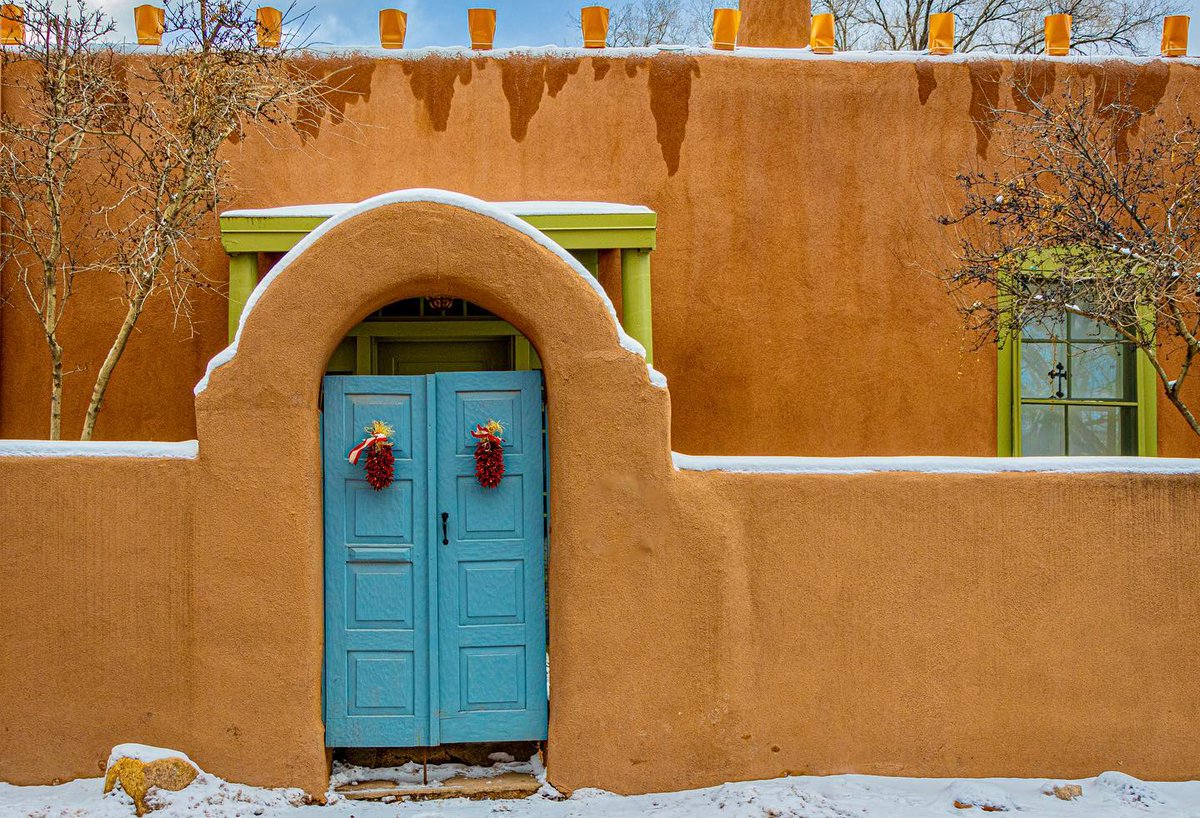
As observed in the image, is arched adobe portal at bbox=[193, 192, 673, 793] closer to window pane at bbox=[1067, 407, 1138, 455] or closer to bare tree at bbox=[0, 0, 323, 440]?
bare tree at bbox=[0, 0, 323, 440]

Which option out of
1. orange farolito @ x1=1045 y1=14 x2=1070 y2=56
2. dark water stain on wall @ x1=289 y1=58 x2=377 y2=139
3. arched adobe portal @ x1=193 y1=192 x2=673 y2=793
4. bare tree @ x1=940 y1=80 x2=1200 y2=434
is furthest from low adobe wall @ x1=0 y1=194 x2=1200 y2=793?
orange farolito @ x1=1045 y1=14 x2=1070 y2=56

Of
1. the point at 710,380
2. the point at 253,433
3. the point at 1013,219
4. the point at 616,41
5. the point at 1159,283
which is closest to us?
the point at 253,433

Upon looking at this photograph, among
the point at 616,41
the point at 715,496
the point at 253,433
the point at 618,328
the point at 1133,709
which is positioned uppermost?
the point at 616,41

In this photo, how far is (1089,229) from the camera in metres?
6.18

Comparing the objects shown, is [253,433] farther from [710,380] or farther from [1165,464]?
[1165,464]

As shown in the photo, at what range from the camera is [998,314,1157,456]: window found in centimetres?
784

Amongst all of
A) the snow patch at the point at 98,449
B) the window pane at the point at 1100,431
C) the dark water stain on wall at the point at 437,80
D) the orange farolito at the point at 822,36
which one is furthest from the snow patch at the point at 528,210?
the window pane at the point at 1100,431

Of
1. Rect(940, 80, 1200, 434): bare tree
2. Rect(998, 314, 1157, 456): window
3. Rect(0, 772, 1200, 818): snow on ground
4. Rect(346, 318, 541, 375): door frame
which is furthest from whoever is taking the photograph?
Rect(998, 314, 1157, 456): window

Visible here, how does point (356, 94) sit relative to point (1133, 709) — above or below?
above

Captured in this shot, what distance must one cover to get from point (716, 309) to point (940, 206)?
2.01 metres

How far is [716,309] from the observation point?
7727 mm

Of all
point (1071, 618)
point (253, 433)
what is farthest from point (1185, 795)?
point (253, 433)

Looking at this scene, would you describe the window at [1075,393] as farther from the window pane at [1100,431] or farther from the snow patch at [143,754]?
the snow patch at [143,754]

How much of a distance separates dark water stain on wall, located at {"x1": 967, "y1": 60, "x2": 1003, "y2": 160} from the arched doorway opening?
15.8 feet
